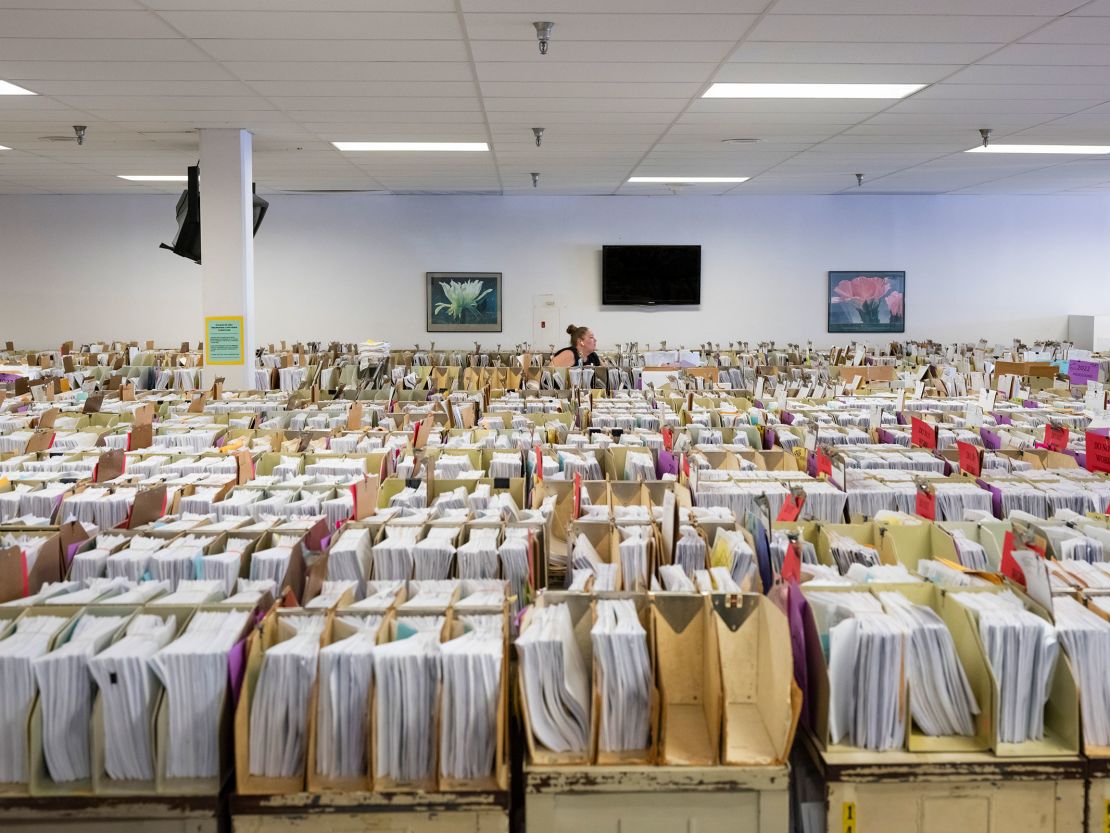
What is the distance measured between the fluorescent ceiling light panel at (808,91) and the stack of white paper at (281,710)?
202 inches

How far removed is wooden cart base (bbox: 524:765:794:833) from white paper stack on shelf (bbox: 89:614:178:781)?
75 centimetres

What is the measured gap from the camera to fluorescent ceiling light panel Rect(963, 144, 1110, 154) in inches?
344

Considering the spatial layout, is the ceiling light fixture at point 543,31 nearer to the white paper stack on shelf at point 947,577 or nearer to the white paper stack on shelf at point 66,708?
the white paper stack on shelf at point 947,577

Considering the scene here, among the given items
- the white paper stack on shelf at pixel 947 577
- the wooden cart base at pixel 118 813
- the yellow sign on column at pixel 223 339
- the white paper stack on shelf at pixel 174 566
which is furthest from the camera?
the yellow sign on column at pixel 223 339

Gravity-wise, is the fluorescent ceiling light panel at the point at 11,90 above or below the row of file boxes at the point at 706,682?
above

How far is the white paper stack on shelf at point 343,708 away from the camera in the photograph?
1.86 m

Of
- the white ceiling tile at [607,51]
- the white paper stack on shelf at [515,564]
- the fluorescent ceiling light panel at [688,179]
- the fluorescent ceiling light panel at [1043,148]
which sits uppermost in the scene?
the fluorescent ceiling light panel at [688,179]

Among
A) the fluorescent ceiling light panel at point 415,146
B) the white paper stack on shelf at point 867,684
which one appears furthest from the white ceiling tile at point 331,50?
the white paper stack on shelf at point 867,684

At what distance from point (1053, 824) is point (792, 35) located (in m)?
4.08

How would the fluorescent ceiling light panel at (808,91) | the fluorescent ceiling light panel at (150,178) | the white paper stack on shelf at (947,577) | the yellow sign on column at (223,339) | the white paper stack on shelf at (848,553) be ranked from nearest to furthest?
1. the white paper stack on shelf at (947,577)
2. the white paper stack on shelf at (848,553)
3. the fluorescent ceiling light panel at (808,91)
4. the yellow sign on column at (223,339)
5. the fluorescent ceiling light panel at (150,178)

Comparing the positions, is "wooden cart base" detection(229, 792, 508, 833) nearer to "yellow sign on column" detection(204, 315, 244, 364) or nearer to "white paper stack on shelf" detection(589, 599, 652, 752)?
"white paper stack on shelf" detection(589, 599, 652, 752)

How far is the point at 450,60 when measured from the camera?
537 centimetres

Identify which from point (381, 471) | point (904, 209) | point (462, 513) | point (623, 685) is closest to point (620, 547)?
point (462, 513)

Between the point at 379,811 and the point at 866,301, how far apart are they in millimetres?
12496
